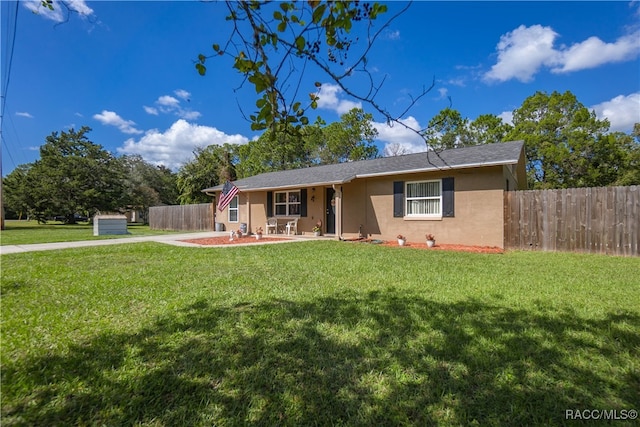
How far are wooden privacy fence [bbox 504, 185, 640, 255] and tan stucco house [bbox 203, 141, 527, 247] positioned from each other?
544 mm

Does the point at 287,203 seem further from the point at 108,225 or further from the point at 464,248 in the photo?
the point at 108,225

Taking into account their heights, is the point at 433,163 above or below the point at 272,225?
above

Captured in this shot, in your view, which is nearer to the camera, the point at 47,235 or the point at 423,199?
the point at 423,199

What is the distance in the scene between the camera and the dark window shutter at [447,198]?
416 inches

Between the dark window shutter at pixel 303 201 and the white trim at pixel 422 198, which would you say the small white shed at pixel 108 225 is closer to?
the dark window shutter at pixel 303 201

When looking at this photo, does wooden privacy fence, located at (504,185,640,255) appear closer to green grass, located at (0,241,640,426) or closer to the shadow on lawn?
green grass, located at (0,241,640,426)

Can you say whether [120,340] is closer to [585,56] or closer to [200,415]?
[200,415]

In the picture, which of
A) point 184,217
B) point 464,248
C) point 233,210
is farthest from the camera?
point 184,217

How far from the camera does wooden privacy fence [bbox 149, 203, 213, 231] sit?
20.5 m

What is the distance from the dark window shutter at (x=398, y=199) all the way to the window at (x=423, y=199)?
18 cm

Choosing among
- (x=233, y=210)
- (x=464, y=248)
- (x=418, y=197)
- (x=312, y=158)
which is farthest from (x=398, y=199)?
(x=312, y=158)

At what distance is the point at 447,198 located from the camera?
34.9 feet

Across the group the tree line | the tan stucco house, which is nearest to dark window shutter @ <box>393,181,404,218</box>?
the tan stucco house

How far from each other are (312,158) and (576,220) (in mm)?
27570
